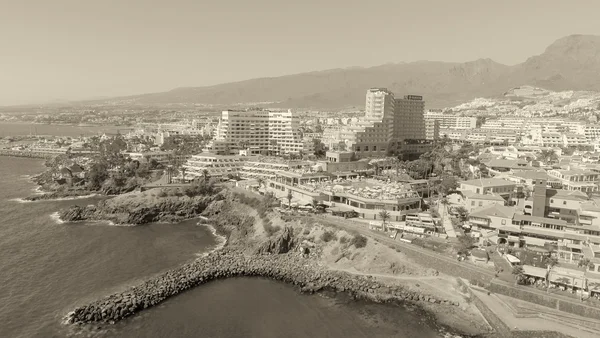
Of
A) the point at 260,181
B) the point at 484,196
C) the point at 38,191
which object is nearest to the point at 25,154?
the point at 38,191

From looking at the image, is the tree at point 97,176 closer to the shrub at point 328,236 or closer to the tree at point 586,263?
the shrub at point 328,236

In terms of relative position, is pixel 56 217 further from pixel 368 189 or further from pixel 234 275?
pixel 368 189

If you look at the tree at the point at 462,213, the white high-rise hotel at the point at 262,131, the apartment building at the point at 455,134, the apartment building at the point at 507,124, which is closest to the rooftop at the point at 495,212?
the tree at the point at 462,213

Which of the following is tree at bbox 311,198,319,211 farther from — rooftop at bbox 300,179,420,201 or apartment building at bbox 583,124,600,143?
apartment building at bbox 583,124,600,143

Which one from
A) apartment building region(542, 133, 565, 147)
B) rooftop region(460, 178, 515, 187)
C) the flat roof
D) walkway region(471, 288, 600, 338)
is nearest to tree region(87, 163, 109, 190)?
rooftop region(460, 178, 515, 187)

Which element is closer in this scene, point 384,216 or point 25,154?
point 384,216

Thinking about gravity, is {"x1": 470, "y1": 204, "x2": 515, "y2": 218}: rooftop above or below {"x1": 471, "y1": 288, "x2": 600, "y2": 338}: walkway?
above

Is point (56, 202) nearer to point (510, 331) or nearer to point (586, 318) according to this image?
point (510, 331)
